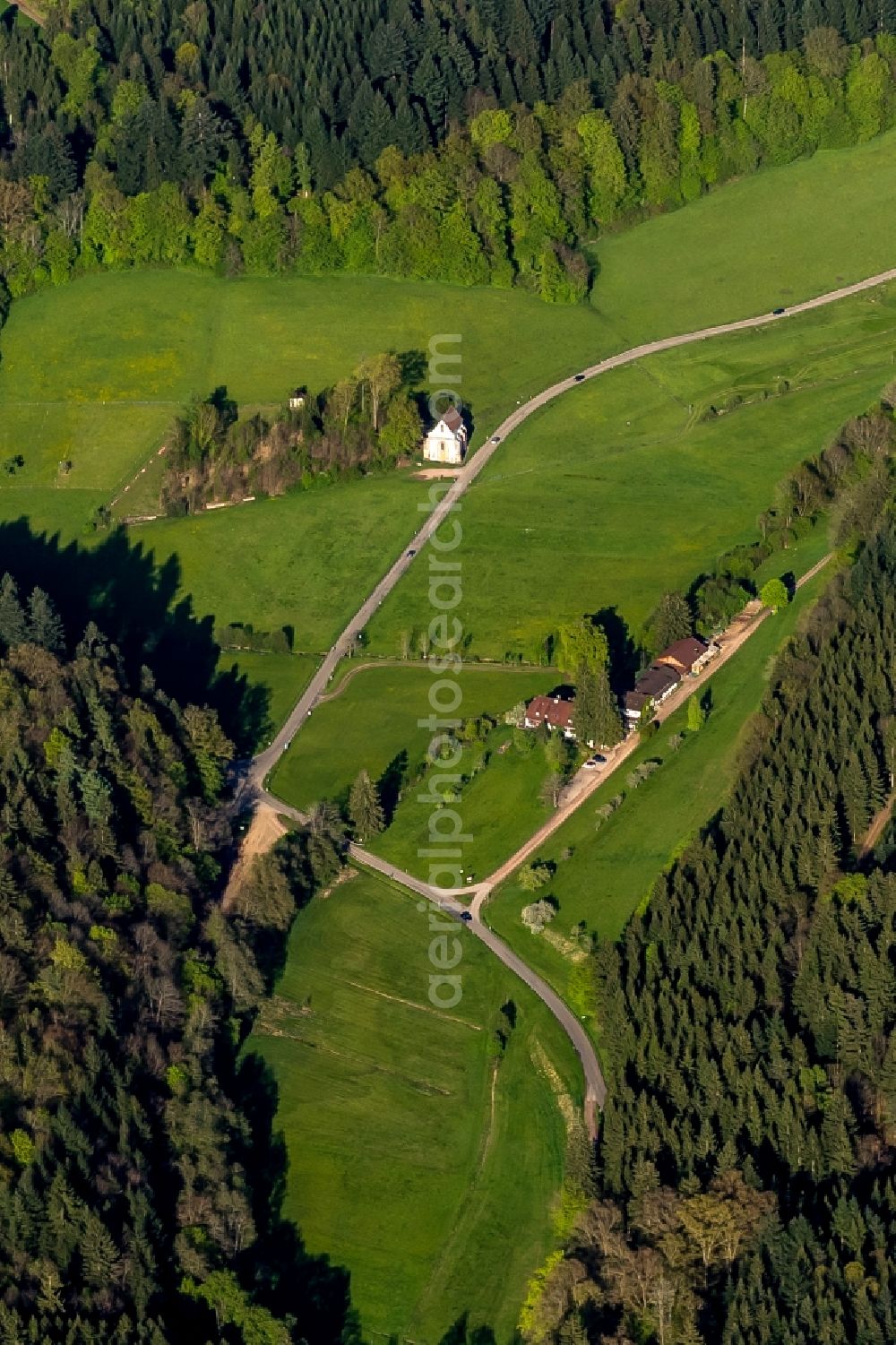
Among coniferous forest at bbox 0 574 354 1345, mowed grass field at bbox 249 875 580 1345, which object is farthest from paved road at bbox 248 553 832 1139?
coniferous forest at bbox 0 574 354 1345

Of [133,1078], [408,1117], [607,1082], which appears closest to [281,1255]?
[408,1117]

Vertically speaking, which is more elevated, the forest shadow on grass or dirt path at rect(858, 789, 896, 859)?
dirt path at rect(858, 789, 896, 859)

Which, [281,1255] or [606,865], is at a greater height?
[606,865]

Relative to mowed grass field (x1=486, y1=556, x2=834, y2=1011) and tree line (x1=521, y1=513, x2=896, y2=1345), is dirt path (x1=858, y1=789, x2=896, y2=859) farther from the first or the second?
mowed grass field (x1=486, y1=556, x2=834, y2=1011)

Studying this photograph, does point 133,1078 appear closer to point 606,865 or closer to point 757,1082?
point 606,865

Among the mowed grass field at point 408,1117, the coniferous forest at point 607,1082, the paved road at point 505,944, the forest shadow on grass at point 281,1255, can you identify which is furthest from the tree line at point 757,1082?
the forest shadow on grass at point 281,1255

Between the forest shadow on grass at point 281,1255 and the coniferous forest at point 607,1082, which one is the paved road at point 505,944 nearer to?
the coniferous forest at point 607,1082

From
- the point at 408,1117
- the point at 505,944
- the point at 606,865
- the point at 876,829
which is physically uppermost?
the point at 876,829

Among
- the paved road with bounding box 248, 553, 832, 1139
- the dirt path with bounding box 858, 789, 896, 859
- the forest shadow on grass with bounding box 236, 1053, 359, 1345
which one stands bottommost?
the forest shadow on grass with bounding box 236, 1053, 359, 1345
